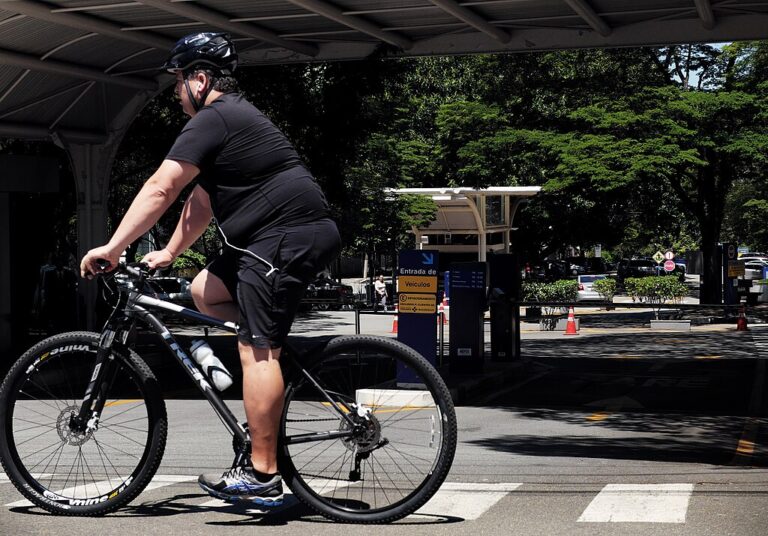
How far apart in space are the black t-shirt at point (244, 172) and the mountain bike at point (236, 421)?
45 centimetres

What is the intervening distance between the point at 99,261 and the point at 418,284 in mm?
8506

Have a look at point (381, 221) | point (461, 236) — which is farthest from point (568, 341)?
point (461, 236)

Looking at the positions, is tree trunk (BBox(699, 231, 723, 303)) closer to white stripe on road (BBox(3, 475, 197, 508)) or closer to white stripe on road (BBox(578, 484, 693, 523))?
white stripe on road (BBox(578, 484, 693, 523))

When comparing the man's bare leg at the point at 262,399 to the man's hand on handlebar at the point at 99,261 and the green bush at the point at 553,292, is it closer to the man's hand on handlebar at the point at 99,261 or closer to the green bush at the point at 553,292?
the man's hand on handlebar at the point at 99,261

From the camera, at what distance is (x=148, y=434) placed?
488 centimetres

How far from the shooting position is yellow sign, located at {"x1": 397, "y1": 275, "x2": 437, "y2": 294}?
43.2 ft

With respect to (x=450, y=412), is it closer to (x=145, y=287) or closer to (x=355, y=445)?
(x=355, y=445)

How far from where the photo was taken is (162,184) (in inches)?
184

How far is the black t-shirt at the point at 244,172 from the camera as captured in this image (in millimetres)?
4684

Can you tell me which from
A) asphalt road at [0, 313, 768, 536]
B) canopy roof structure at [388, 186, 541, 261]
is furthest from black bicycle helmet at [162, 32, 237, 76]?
canopy roof structure at [388, 186, 541, 261]

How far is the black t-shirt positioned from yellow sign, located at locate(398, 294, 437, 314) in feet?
27.5

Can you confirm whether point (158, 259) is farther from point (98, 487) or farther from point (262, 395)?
point (98, 487)

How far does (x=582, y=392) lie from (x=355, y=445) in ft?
32.1

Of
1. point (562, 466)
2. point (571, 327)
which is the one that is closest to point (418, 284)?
point (562, 466)
